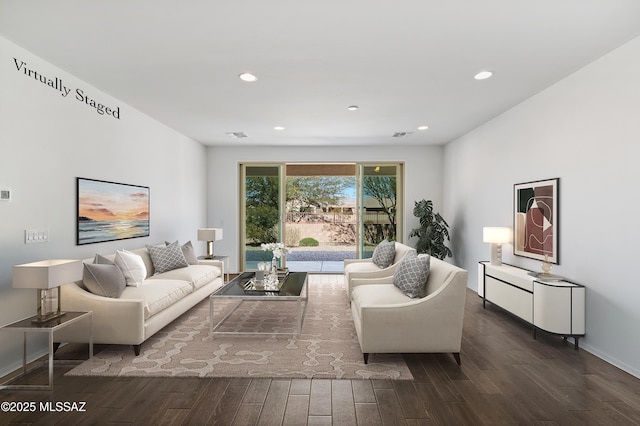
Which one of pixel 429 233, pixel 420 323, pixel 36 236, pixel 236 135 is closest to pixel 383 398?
pixel 420 323

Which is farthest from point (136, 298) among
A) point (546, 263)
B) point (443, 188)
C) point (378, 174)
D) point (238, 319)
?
point (443, 188)

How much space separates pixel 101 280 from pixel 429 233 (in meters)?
5.14

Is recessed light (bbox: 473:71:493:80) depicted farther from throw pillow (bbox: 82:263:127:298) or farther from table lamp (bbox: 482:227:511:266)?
throw pillow (bbox: 82:263:127:298)

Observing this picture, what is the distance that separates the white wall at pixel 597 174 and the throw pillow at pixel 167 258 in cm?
458

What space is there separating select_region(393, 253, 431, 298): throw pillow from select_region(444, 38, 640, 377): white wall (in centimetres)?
151

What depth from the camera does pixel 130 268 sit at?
3.87 meters

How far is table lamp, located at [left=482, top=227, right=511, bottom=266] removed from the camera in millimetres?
4461

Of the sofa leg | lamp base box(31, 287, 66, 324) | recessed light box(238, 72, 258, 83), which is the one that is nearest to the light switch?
lamp base box(31, 287, 66, 324)

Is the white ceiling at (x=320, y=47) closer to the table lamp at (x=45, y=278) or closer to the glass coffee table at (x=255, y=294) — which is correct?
the table lamp at (x=45, y=278)

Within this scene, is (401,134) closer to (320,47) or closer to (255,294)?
(320,47)

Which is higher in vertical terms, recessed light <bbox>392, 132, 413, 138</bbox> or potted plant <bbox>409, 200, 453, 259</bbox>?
recessed light <bbox>392, 132, 413, 138</bbox>

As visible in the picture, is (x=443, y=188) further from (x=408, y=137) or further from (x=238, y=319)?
(x=238, y=319)

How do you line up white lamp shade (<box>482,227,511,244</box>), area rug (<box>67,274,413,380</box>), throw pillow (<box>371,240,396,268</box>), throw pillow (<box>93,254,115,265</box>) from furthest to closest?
throw pillow (<box>371,240,396,268</box>), white lamp shade (<box>482,227,511,244</box>), throw pillow (<box>93,254,115,265</box>), area rug (<box>67,274,413,380</box>)

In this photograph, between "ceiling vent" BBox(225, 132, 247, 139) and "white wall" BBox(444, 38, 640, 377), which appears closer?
"white wall" BBox(444, 38, 640, 377)
